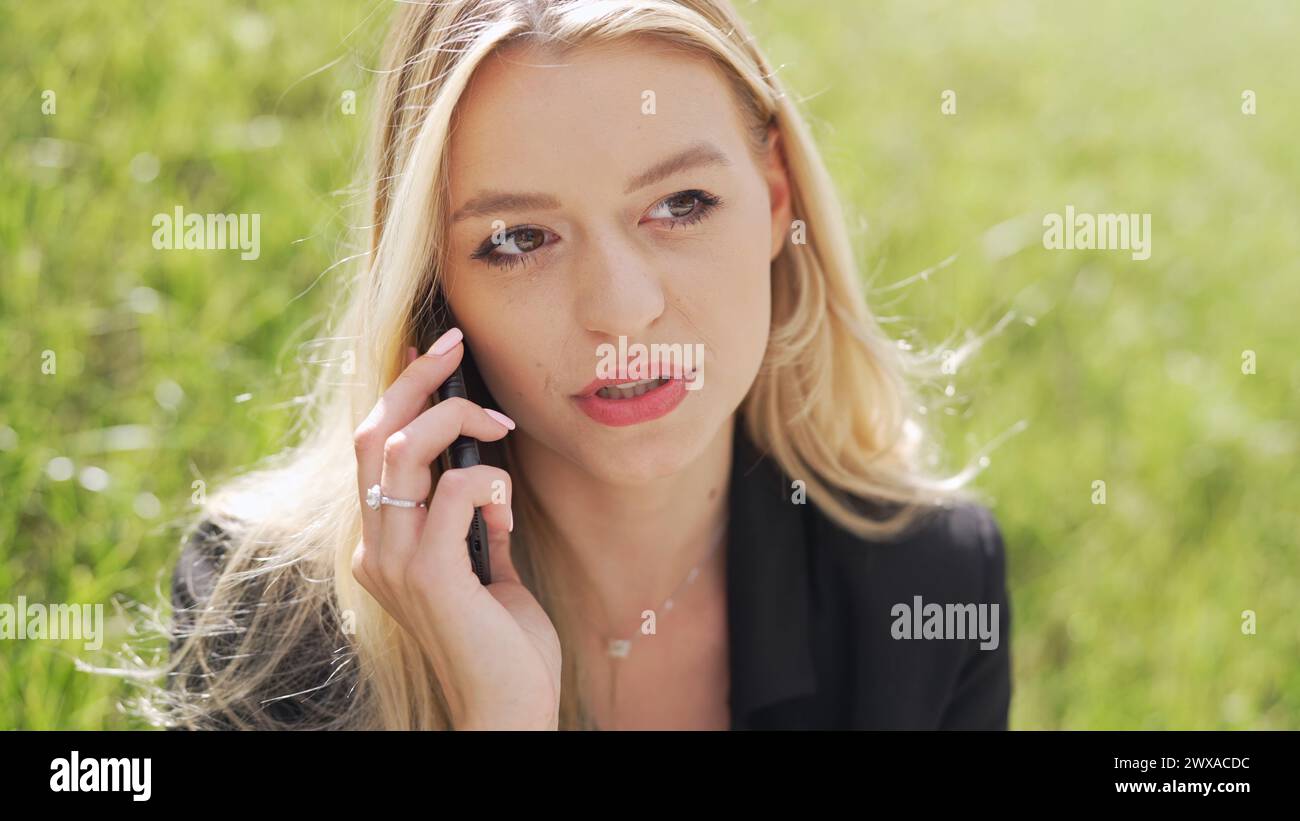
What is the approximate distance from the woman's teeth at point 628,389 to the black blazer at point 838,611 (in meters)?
0.63

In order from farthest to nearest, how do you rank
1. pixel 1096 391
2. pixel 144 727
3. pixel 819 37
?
pixel 819 37 → pixel 1096 391 → pixel 144 727

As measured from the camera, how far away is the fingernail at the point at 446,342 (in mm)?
2408

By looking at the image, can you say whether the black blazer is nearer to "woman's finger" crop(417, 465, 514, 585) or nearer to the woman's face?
the woman's face

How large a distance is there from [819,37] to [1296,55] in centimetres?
297

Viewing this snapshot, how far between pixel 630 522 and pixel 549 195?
3.00 ft

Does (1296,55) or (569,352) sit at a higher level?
(1296,55)

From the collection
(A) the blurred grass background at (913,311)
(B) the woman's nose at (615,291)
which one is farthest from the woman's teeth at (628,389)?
(A) the blurred grass background at (913,311)

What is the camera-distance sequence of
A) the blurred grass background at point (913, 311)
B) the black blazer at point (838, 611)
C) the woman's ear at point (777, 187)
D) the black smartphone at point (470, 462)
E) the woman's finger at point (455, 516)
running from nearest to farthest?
the woman's finger at point (455, 516), the black smartphone at point (470, 462), the woman's ear at point (777, 187), the black blazer at point (838, 611), the blurred grass background at point (913, 311)

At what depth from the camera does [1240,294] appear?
18.1 feet

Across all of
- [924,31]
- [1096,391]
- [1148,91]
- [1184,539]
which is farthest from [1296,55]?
[1184,539]

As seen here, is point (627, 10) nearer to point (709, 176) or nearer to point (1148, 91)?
point (709, 176)

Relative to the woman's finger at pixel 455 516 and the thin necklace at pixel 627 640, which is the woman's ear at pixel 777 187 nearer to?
the thin necklace at pixel 627 640

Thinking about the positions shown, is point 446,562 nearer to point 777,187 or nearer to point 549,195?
point 549,195

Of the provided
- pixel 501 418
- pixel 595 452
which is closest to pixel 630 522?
pixel 595 452
